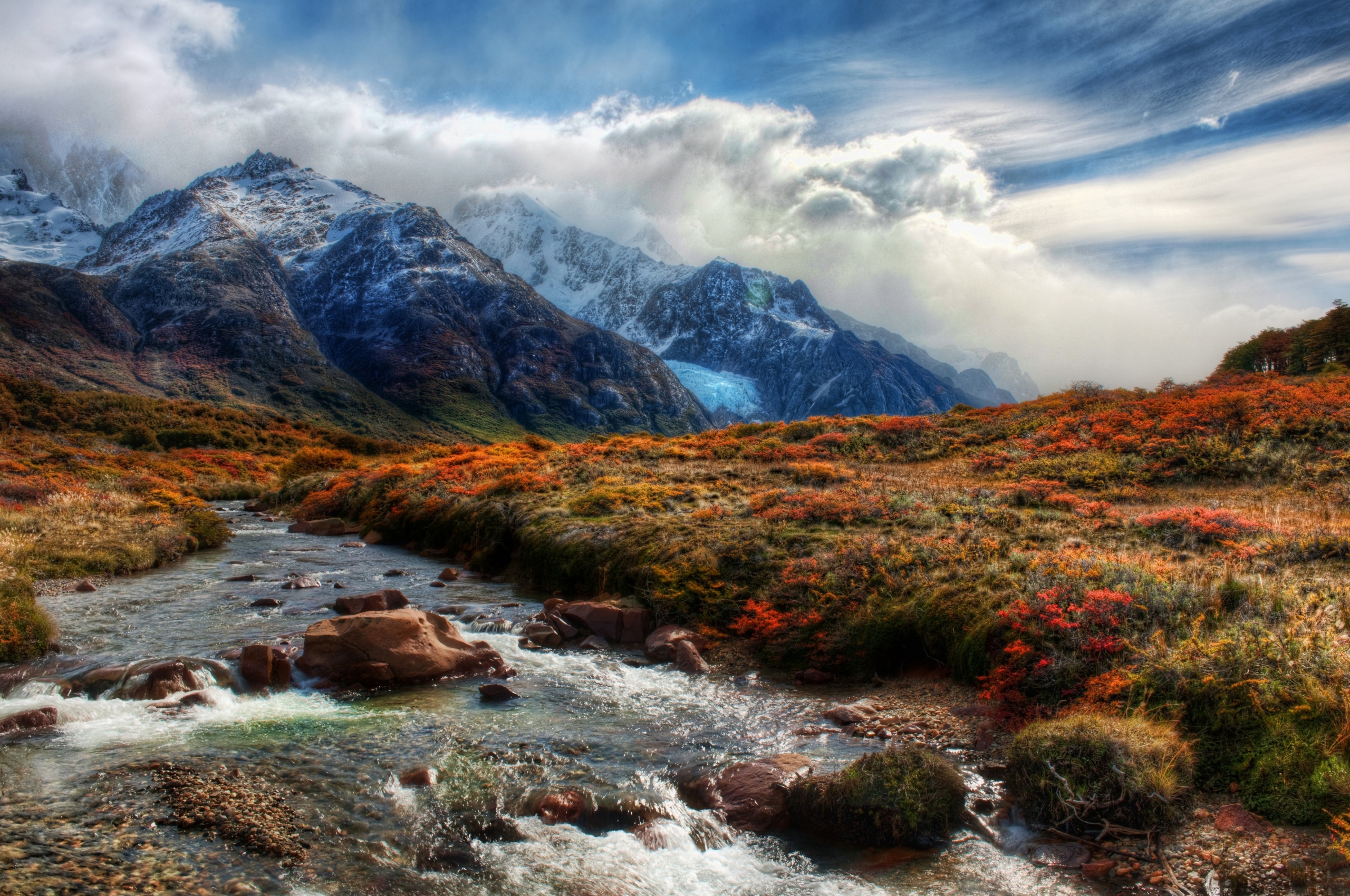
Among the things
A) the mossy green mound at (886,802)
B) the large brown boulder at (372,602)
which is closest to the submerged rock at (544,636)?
the large brown boulder at (372,602)

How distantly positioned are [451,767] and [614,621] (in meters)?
6.33

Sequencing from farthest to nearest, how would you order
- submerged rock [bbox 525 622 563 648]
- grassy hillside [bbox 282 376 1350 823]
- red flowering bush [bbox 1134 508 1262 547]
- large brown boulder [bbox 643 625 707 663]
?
1. submerged rock [bbox 525 622 563 648]
2. red flowering bush [bbox 1134 508 1262 547]
3. large brown boulder [bbox 643 625 707 663]
4. grassy hillside [bbox 282 376 1350 823]

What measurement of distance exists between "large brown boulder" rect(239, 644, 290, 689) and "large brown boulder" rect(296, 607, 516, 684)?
0.40 metres

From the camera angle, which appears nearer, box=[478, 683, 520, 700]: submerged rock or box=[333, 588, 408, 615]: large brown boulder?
box=[478, 683, 520, 700]: submerged rock

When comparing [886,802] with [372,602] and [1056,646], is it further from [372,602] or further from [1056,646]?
[372,602]

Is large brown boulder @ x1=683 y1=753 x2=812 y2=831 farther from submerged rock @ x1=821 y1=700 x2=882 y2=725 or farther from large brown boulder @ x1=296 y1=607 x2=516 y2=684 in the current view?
large brown boulder @ x1=296 y1=607 x2=516 y2=684

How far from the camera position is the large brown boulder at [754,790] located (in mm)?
8156

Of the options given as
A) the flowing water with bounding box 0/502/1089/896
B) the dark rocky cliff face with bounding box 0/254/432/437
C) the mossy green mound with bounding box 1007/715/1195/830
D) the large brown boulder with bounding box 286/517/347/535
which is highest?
the dark rocky cliff face with bounding box 0/254/432/437

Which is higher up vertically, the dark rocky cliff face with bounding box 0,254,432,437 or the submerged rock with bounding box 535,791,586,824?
the dark rocky cliff face with bounding box 0,254,432,437

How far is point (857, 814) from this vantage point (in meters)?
7.85

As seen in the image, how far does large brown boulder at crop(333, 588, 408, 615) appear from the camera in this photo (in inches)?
640

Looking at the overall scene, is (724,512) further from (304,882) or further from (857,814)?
(304,882)

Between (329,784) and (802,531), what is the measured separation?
12.6 m

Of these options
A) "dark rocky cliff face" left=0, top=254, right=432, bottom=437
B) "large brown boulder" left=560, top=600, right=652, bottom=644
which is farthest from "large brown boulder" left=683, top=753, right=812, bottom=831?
"dark rocky cliff face" left=0, top=254, right=432, bottom=437
